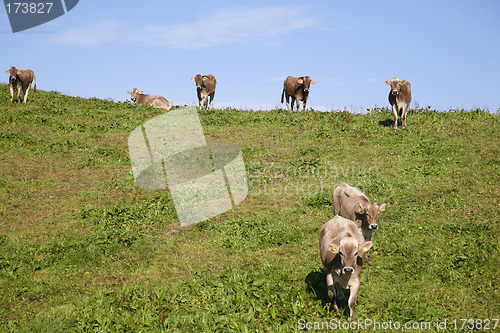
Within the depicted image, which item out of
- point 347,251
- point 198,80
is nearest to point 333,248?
point 347,251

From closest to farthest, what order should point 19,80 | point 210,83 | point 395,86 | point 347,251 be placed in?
point 347,251 → point 395,86 → point 19,80 → point 210,83

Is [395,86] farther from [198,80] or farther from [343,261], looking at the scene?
[343,261]

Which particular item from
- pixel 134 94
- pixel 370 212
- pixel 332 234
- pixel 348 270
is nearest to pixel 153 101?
pixel 134 94

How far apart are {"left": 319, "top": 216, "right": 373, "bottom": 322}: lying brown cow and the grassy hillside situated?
0.48 meters

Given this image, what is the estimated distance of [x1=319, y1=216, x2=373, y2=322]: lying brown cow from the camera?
347 inches

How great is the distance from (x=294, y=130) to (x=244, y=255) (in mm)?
14313

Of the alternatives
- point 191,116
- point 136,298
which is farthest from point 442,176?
point 191,116

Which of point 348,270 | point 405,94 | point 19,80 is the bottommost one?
point 348,270

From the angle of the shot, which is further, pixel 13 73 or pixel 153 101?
pixel 153 101

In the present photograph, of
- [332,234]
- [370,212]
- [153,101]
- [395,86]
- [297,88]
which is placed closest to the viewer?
[332,234]

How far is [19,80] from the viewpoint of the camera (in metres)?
30.6

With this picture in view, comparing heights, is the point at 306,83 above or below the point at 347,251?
above

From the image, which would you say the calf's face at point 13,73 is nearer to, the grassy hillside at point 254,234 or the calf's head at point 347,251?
the grassy hillside at point 254,234

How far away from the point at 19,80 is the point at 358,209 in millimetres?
27472
